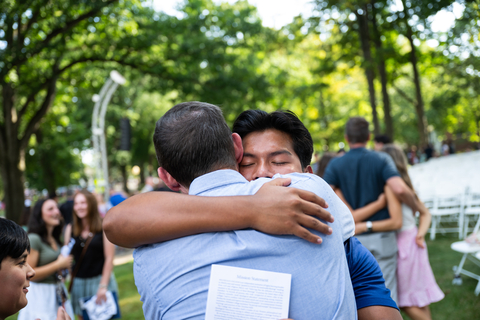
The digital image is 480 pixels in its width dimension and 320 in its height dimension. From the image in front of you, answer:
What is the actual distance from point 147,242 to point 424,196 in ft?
35.9

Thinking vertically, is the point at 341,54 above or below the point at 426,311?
above

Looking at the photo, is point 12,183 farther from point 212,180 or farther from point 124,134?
point 212,180

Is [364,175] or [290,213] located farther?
[364,175]

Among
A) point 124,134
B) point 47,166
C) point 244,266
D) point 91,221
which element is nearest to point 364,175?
point 244,266

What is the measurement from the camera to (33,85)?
A: 13641 mm

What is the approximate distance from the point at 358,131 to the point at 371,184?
0.58 m

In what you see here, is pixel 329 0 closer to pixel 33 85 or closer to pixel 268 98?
pixel 268 98

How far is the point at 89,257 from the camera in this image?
15.3ft

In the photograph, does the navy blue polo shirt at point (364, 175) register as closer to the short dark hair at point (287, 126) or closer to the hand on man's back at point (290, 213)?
the short dark hair at point (287, 126)

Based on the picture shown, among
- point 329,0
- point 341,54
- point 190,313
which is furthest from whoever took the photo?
point 341,54

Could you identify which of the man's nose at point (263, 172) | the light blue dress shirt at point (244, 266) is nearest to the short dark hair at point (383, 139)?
the man's nose at point (263, 172)

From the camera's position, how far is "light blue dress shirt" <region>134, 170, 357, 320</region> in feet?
3.97

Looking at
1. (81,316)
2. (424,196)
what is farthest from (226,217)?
(424,196)

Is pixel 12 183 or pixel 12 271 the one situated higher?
pixel 12 271
